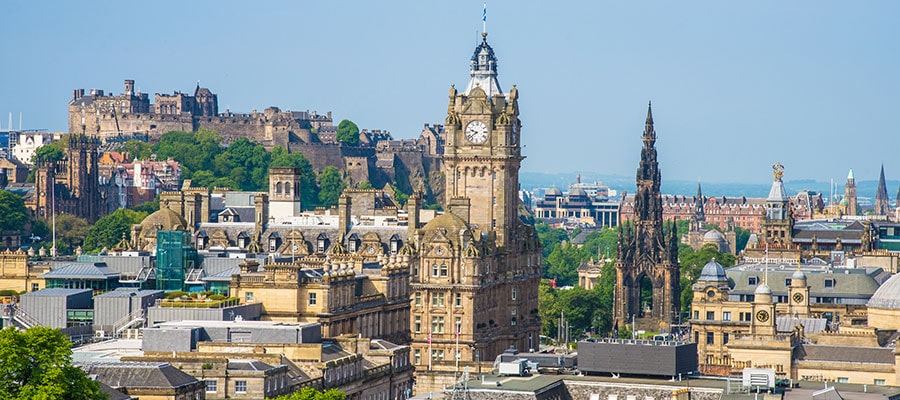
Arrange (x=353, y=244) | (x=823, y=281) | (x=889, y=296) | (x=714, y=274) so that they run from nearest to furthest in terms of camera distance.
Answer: (x=889, y=296) < (x=714, y=274) < (x=823, y=281) < (x=353, y=244)

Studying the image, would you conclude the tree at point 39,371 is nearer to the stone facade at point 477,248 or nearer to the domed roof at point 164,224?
the stone facade at point 477,248

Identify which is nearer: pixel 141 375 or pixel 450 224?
pixel 141 375

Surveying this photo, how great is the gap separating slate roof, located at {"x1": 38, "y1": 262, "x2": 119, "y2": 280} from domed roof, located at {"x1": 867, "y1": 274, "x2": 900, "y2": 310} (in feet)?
173

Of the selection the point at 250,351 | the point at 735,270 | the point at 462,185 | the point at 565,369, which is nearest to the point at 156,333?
the point at 250,351

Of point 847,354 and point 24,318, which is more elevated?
point 24,318

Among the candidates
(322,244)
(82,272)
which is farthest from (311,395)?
(322,244)

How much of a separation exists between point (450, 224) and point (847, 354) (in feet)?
145

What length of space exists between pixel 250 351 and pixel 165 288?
39.4 meters

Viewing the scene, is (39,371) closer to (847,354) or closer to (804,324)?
(847,354)

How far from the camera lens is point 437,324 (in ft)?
593

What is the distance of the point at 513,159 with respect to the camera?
191 meters

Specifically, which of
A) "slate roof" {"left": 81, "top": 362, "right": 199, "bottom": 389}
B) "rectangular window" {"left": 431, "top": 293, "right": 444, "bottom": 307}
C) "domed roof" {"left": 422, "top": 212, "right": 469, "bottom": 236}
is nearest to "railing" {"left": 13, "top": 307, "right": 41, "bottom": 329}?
"slate roof" {"left": 81, "top": 362, "right": 199, "bottom": 389}

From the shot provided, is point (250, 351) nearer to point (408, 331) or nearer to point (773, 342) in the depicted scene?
point (773, 342)

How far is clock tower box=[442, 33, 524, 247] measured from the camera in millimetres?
189500
